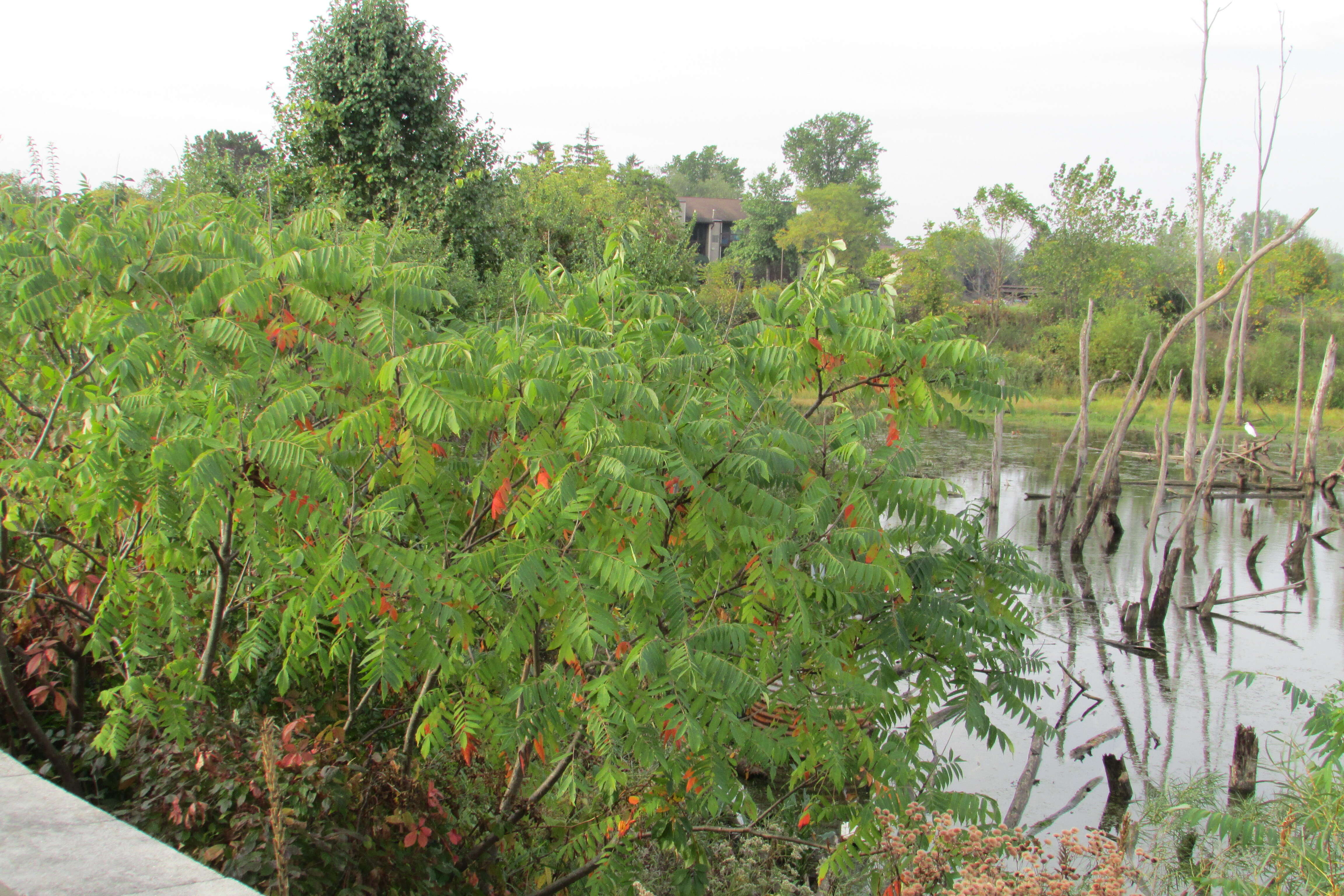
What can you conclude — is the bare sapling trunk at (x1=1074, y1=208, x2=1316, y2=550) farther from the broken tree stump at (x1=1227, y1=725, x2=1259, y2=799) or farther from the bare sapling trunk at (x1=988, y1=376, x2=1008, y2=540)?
the broken tree stump at (x1=1227, y1=725, x2=1259, y2=799)

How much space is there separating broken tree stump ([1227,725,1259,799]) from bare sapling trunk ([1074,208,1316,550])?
477 cm

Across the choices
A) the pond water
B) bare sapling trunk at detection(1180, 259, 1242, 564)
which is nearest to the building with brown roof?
the pond water

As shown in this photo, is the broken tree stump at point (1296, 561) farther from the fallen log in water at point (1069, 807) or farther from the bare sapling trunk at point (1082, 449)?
the fallen log in water at point (1069, 807)

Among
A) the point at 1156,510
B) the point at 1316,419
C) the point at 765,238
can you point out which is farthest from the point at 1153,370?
the point at 765,238

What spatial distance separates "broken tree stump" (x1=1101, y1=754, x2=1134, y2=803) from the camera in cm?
800

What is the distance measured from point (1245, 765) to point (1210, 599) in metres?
5.63

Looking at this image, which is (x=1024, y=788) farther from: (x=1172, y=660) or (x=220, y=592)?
(x=1172, y=660)

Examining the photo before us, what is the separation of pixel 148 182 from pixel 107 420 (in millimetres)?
4979

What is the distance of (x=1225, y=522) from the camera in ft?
64.9

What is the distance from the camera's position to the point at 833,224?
68.2 m

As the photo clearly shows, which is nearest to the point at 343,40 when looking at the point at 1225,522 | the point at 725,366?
the point at 725,366

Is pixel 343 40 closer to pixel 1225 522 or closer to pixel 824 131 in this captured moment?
pixel 1225 522

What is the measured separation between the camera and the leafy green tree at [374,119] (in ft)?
52.9

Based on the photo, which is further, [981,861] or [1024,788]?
[1024,788]
